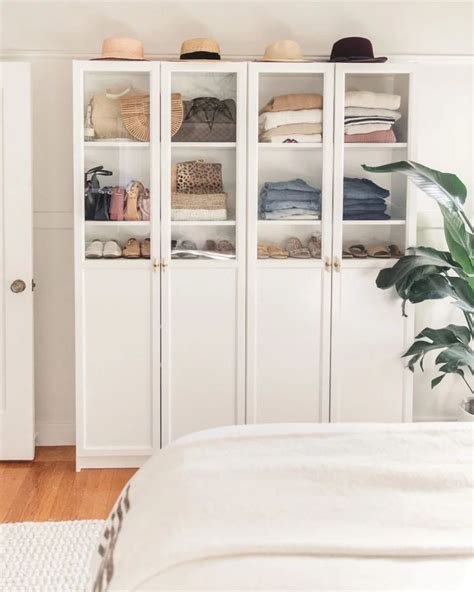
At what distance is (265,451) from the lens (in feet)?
5.98

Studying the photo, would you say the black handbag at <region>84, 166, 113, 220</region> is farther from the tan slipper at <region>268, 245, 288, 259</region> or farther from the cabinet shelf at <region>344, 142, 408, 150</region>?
the cabinet shelf at <region>344, 142, 408, 150</region>

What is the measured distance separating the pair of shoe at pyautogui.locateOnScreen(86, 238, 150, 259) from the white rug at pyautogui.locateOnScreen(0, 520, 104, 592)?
1268 mm

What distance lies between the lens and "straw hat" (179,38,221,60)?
11.8ft

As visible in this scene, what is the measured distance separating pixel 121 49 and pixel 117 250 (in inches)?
37.9

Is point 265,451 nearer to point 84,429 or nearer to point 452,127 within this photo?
point 84,429

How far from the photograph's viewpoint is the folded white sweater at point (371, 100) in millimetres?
3621

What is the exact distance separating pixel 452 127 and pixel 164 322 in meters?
1.89

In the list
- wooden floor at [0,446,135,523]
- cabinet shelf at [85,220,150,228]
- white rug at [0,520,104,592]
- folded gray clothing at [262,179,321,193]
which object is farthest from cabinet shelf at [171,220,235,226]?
white rug at [0,520,104,592]

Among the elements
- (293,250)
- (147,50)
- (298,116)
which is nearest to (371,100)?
(298,116)

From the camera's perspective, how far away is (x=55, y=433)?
160 inches

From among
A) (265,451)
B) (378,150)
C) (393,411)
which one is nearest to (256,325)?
(393,411)

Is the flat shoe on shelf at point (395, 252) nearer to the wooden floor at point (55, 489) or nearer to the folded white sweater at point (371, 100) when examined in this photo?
the folded white sweater at point (371, 100)

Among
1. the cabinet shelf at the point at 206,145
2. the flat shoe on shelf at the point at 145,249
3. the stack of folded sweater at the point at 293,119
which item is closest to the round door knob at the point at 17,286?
the flat shoe on shelf at the point at 145,249

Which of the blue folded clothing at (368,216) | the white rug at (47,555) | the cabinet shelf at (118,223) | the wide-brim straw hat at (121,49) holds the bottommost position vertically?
the white rug at (47,555)
